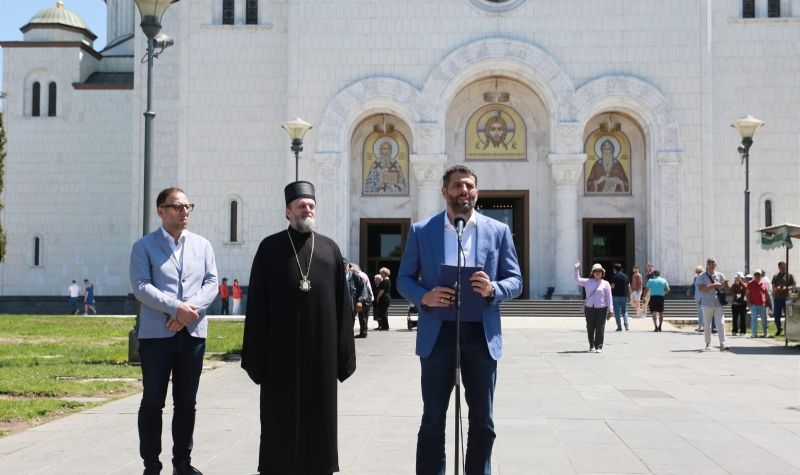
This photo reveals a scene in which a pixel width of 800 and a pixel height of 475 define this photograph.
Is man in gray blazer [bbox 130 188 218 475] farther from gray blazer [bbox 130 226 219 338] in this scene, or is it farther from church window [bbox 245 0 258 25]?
church window [bbox 245 0 258 25]

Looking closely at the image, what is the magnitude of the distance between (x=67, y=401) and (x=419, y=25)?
25855 mm

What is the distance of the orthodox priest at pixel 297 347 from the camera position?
19.2ft

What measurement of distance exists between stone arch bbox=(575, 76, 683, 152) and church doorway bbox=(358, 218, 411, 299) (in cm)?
764

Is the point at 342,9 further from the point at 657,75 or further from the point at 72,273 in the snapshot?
the point at 72,273

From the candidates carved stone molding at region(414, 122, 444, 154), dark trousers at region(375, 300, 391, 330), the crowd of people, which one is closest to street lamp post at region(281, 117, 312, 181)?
dark trousers at region(375, 300, 391, 330)

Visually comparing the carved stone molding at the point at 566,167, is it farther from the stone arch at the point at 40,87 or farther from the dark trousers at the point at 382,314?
the stone arch at the point at 40,87

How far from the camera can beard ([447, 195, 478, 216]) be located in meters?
5.70

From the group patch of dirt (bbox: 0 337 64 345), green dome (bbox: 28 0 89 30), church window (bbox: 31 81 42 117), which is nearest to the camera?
patch of dirt (bbox: 0 337 64 345)

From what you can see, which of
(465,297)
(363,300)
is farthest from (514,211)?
(465,297)

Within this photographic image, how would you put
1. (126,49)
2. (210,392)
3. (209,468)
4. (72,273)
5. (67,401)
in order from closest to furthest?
(209,468) → (67,401) → (210,392) → (72,273) → (126,49)

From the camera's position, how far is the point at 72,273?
39938 millimetres

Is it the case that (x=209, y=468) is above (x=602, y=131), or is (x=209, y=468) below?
below

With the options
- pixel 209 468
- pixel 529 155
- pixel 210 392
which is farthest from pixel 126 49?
pixel 209 468

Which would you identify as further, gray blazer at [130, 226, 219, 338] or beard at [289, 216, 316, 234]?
gray blazer at [130, 226, 219, 338]
